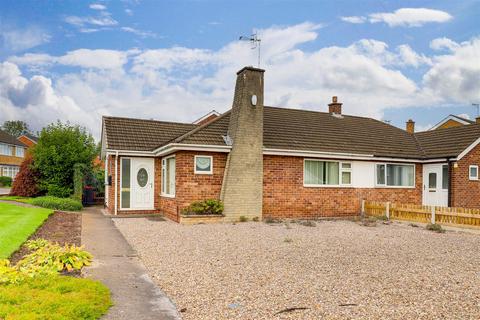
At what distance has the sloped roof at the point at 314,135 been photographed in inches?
747

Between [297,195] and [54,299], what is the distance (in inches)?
544

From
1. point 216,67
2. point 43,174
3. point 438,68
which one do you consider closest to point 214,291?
point 216,67

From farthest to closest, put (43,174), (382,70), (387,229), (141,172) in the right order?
(43,174), (382,70), (141,172), (387,229)

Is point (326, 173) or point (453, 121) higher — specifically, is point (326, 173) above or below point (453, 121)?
below

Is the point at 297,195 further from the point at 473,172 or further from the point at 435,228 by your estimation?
the point at 473,172


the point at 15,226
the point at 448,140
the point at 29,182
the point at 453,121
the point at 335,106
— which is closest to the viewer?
the point at 15,226

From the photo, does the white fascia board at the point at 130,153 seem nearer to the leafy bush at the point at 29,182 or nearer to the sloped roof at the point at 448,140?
the leafy bush at the point at 29,182

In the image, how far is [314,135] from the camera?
68.9 ft

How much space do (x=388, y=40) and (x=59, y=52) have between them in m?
13.3

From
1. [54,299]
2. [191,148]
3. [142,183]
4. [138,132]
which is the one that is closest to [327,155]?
[191,148]

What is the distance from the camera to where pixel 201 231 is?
14.0 m

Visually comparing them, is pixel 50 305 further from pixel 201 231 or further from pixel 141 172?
pixel 141 172

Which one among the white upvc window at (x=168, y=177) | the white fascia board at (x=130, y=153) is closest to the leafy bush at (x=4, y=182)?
the white fascia board at (x=130, y=153)

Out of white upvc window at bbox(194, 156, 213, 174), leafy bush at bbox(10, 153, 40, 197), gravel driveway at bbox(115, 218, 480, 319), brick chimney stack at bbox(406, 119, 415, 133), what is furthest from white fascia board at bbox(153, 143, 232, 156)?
brick chimney stack at bbox(406, 119, 415, 133)
